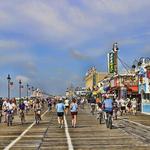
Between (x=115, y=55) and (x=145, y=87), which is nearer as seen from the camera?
(x=145, y=87)

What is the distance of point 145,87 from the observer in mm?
56531

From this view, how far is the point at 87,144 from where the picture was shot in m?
19.9

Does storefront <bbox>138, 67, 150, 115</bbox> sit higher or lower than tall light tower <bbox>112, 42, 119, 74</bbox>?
lower

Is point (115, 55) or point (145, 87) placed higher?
point (115, 55)

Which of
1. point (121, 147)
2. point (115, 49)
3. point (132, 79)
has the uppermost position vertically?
point (115, 49)

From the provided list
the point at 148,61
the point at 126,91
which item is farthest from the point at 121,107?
the point at 126,91

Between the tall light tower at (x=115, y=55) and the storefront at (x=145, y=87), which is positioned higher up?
the tall light tower at (x=115, y=55)

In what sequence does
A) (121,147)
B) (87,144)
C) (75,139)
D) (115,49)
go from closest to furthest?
(121,147)
(87,144)
(75,139)
(115,49)

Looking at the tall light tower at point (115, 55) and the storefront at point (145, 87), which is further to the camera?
the tall light tower at point (115, 55)

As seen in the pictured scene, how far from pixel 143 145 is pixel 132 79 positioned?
4974cm

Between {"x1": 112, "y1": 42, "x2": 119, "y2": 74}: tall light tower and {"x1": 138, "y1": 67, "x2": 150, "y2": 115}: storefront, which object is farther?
{"x1": 112, "y1": 42, "x2": 119, "y2": 74}: tall light tower

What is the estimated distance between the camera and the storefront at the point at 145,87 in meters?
54.7

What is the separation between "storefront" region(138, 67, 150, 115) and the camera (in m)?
54.7

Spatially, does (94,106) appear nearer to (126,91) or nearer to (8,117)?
(126,91)
